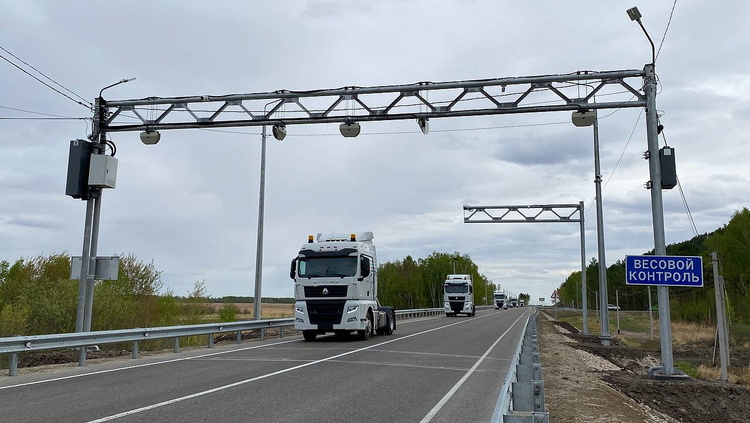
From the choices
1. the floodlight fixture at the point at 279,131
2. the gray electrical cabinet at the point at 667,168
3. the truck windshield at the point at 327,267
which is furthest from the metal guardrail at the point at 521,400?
the truck windshield at the point at 327,267

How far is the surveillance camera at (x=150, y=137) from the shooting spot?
18.1 metres

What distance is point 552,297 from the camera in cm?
3925

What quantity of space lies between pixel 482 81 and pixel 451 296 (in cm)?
3810

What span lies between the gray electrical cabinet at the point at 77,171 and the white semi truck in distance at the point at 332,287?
724 centimetres

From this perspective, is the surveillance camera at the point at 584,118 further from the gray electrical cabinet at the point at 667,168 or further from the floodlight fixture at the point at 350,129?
the floodlight fixture at the point at 350,129

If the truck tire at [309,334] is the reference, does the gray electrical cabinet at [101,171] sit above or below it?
above

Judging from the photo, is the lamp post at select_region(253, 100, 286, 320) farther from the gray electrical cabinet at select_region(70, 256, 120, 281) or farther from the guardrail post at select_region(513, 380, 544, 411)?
the guardrail post at select_region(513, 380, 544, 411)

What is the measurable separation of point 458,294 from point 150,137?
37.9 meters

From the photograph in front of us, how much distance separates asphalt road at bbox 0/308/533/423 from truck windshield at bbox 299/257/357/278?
14.8 ft

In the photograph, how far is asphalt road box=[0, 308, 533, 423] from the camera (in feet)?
25.4

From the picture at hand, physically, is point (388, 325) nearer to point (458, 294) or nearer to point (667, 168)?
point (667, 168)

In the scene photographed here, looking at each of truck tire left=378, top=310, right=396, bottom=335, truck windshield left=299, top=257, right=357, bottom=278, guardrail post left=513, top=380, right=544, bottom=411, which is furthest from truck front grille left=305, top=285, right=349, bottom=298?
guardrail post left=513, top=380, right=544, bottom=411

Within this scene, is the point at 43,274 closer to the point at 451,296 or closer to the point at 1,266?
the point at 1,266

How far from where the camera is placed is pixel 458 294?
170ft
